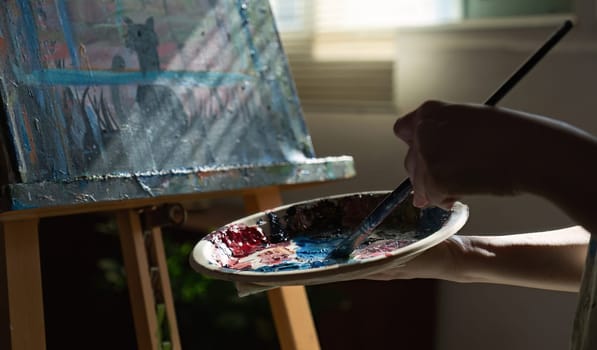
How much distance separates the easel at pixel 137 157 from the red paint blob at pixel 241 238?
0.13 meters

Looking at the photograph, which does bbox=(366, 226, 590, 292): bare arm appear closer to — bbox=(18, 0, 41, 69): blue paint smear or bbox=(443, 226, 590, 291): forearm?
bbox=(443, 226, 590, 291): forearm

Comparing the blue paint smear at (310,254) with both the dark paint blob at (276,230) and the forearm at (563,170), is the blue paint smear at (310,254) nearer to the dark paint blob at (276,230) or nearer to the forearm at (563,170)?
the dark paint blob at (276,230)

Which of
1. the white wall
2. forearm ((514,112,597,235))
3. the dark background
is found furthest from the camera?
the dark background

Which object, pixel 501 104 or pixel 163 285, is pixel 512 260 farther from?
pixel 501 104

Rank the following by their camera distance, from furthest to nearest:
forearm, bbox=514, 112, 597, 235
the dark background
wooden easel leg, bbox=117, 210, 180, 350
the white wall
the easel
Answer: the dark background → the white wall → wooden easel leg, bbox=117, 210, 180, 350 → the easel → forearm, bbox=514, 112, 597, 235

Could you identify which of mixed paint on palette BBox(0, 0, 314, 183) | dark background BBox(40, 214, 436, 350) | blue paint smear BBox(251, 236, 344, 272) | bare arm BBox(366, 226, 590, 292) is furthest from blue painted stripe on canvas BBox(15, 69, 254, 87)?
dark background BBox(40, 214, 436, 350)

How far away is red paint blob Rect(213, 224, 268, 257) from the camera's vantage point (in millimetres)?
831

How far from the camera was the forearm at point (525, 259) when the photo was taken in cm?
86

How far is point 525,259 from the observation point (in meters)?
0.88

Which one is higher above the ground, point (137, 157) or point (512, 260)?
point (137, 157)

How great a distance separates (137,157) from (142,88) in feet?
0.34

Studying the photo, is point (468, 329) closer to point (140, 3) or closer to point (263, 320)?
point (263, 320)

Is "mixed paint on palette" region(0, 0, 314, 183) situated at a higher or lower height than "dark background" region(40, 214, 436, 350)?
higher

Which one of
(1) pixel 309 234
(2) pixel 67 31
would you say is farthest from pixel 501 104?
(2) pixel 67 31
